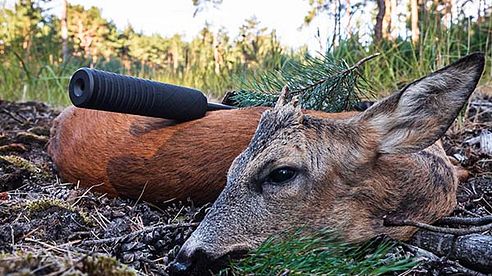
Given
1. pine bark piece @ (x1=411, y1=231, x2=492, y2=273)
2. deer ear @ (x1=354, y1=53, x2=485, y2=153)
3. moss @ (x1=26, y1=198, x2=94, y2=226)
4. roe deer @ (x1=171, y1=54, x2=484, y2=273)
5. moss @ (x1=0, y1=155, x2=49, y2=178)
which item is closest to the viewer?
pine bark piece @ (x1=411, y1=231, x2=492, y2=273)

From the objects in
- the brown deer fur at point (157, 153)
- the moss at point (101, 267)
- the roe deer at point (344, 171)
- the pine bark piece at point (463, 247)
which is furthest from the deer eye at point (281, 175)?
the moss at point (101, 267)

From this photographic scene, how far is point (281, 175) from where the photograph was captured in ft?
7.65

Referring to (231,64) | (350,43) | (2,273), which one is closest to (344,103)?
(2,273)

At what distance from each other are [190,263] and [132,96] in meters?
1.21

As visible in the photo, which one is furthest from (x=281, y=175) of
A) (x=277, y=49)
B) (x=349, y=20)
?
(x=277, y=49)

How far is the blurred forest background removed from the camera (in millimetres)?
6324

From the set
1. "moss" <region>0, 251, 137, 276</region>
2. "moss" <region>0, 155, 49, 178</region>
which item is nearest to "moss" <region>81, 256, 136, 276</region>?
"moss" <region>0, 251, 137, 276</region>

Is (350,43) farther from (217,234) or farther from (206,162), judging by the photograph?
(217,234)

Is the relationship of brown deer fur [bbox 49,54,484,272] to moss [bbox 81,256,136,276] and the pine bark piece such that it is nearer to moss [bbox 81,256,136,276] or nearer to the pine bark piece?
the pine bark piece

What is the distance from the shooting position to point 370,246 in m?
2.38

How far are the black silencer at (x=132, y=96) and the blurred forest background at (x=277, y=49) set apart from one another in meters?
1.04

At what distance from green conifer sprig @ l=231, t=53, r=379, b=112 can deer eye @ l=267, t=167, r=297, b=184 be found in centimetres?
119

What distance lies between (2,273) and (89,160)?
2.33 m

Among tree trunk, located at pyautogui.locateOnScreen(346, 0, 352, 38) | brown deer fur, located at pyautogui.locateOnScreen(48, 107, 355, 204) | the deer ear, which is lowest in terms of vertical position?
brown deer fur, located at pyautogui.locateOnScreen(48, 107, 355, 204)
